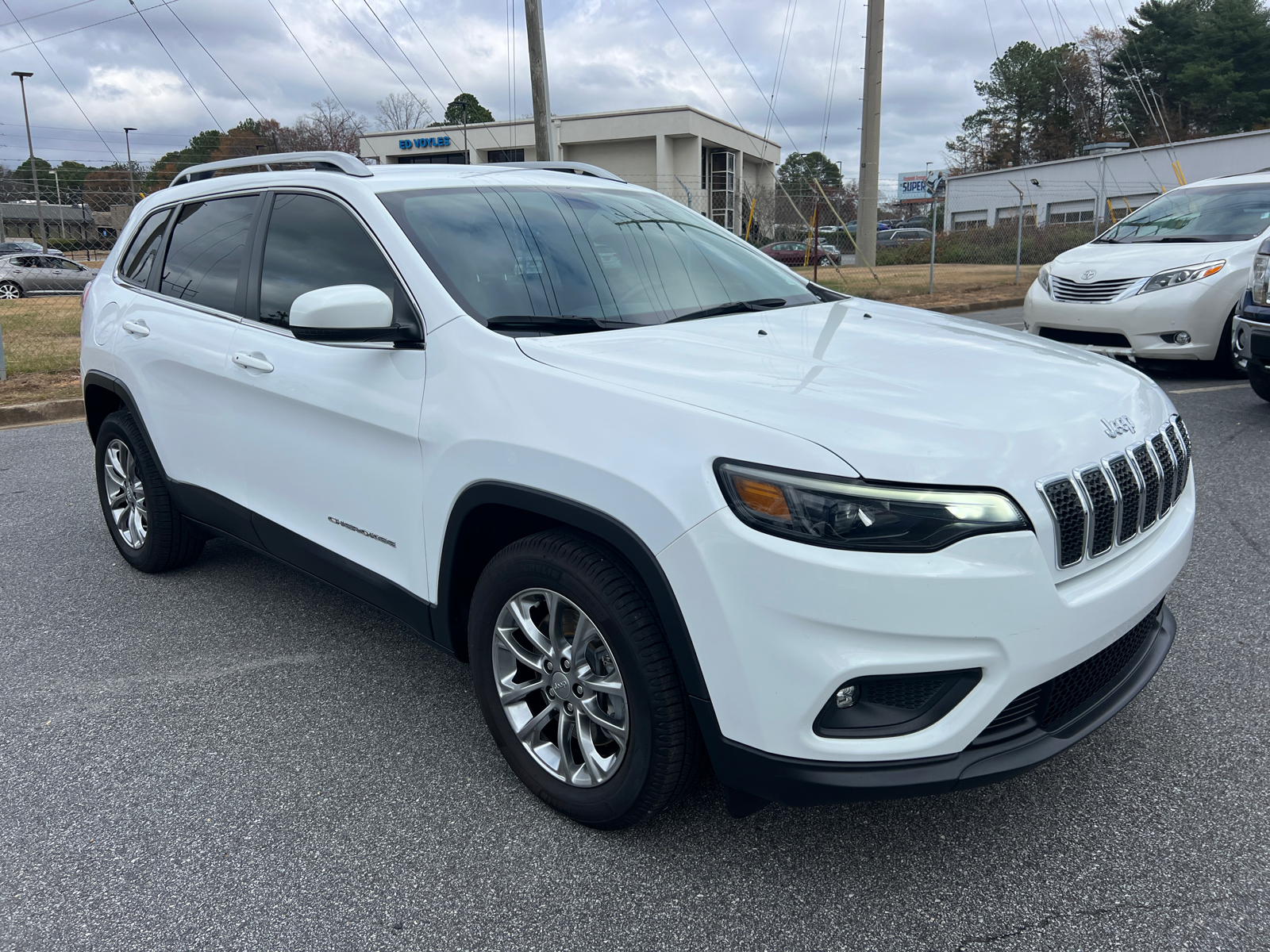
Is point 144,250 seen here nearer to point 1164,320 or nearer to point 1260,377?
point 1260,377

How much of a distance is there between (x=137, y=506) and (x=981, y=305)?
546 inches

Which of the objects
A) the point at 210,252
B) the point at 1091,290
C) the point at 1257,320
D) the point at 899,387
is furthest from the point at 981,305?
the point at 899,387

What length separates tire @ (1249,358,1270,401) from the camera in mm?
6353

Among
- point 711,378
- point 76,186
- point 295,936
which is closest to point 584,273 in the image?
point 711,378

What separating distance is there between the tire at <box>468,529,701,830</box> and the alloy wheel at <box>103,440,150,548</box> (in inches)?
101

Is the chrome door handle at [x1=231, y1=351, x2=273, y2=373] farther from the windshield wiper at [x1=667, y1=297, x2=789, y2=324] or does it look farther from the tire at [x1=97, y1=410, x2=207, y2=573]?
the windshield wiper at [x1=667, y1=297, x2=789, y2=324]

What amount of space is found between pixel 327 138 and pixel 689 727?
5195 cm

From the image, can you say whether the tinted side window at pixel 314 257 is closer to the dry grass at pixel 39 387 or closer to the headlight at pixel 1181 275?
the dry grass at pixel 39 387

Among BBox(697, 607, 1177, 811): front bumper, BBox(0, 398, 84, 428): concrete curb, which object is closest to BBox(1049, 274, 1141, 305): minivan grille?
BBox(697, 607, 1177, 811): front bumper

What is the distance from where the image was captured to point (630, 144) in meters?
48.2

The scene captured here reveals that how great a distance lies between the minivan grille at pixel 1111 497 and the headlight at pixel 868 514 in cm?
21

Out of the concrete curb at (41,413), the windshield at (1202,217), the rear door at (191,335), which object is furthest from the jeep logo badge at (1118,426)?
the concrete curb at (41,413)

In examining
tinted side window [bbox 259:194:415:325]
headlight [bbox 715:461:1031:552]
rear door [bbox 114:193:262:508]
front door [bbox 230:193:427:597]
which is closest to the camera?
headlight [bbox 715:461:1031:552]

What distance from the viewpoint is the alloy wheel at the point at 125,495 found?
4.41 metres
